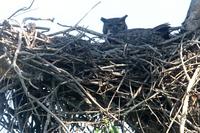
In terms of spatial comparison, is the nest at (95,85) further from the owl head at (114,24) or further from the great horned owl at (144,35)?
the owl head at (114,24)

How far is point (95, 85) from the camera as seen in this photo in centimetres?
468

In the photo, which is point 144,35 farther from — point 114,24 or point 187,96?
point 187,96

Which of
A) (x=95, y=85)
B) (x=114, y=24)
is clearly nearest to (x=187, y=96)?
(x=95, y=85)

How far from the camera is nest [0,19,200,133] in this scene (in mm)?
4445

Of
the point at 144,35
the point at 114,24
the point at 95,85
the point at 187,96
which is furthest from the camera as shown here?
the point at 114,24

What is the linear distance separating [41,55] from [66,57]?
0.64ft

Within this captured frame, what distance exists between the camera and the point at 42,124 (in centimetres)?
472

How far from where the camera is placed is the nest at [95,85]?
14.6 ft

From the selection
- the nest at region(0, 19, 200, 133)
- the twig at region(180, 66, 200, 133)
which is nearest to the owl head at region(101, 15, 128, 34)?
the nest at region(0, 19, 200, 133)

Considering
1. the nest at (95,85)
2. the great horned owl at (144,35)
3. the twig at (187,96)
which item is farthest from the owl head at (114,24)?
the twig at (187,96)

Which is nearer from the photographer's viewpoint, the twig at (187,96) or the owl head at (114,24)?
the twig at (187,96)

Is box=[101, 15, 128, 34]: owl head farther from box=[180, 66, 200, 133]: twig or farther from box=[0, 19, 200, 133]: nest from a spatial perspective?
box=[180, 66, 200, 133]: twig

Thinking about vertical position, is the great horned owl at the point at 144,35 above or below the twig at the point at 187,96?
above

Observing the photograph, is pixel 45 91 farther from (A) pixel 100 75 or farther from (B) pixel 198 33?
(B) pixel 198 33
